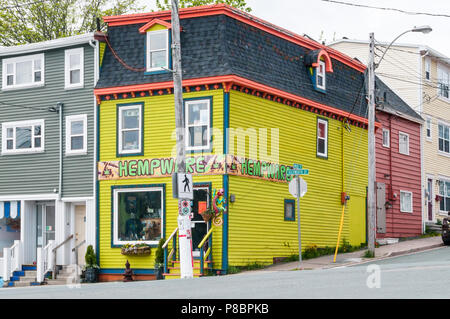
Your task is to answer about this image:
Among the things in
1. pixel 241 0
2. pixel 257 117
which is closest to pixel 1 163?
pixel 257 117

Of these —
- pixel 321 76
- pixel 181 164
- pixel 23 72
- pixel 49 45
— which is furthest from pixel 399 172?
pixel 23 72

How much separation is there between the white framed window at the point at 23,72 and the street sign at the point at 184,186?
389 inches

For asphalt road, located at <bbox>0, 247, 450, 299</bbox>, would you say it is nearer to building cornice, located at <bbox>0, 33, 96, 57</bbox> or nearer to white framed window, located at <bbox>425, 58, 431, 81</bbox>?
building cornice, located at <bbox>0, 33, 96, 57</bbox>

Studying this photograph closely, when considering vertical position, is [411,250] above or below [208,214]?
below

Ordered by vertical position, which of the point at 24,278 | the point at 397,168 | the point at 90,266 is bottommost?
the point at 24,278

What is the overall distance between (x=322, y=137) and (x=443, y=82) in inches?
517

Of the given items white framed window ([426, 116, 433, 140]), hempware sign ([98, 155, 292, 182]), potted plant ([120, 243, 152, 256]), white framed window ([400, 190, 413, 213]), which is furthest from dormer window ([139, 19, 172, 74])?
white framed window ([426, 116, 433, 140])

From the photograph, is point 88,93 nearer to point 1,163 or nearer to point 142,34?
point 142,34

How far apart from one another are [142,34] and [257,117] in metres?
5.16

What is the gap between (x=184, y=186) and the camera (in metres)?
22.3

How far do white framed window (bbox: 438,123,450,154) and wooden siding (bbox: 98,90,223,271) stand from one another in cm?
1888

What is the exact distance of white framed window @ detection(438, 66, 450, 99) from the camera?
132 feet

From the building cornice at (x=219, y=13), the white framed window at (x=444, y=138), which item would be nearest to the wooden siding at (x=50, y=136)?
the building cornice at (x=219, y=13)

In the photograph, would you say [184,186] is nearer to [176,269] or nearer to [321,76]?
[176,269]
